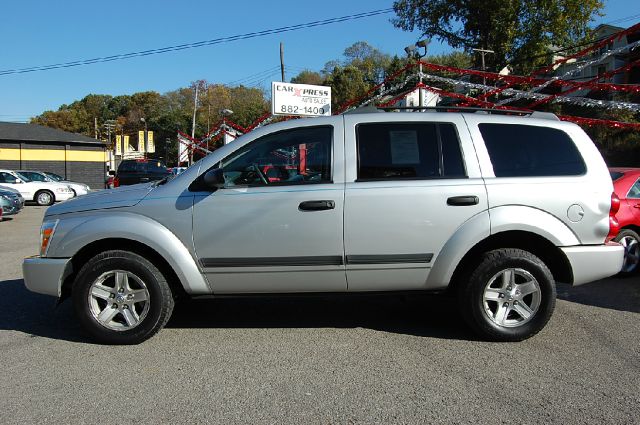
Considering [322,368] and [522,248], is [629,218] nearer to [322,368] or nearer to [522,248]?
[522,248]

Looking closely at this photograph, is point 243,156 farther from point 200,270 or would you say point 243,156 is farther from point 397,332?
point 397,332

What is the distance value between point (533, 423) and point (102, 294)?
3.49m

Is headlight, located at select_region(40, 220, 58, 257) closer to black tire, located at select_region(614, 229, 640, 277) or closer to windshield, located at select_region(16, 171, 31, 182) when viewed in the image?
black tire, located at select_region(614, 229, 640, 277)

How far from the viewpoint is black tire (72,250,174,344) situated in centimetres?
434

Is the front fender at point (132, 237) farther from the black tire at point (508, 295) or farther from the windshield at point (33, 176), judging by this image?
the windshield at point (33, 176)

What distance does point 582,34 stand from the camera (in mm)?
Result: 31219

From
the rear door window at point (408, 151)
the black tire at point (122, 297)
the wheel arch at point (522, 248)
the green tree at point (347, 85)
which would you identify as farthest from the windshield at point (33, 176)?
the green tree at point (347, 85)

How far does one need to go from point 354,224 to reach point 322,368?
1.18 meters

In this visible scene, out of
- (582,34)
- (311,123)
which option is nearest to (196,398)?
(311,123)

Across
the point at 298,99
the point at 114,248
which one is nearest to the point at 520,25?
the point at 298,99

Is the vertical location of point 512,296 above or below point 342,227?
below

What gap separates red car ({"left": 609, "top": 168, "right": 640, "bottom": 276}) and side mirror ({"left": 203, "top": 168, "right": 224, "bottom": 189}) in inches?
215

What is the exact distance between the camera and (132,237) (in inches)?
169

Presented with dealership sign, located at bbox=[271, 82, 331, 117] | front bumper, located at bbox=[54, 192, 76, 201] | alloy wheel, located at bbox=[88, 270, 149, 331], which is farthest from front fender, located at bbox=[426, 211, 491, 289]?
front bumper, located at bbox=[54, 192, 76, 201]
